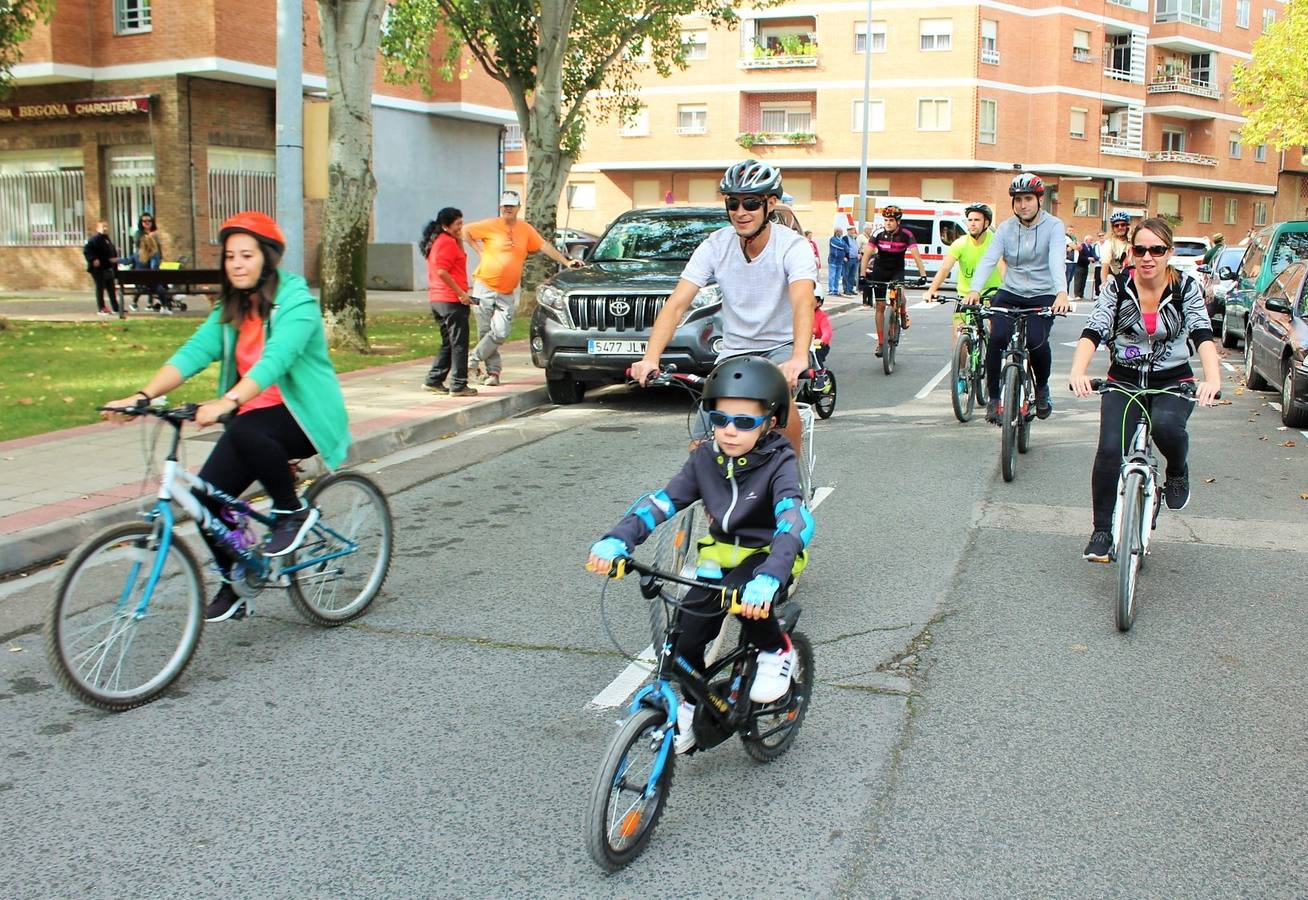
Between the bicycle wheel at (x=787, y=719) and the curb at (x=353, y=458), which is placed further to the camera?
the curb at (x=353, y=458)

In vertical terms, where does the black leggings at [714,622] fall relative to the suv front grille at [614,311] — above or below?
below

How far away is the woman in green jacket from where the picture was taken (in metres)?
4.90

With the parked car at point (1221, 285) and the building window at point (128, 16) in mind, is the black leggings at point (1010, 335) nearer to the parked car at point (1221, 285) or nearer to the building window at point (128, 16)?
the parked car at point (1221, 285)

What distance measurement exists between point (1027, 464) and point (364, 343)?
8.32 m

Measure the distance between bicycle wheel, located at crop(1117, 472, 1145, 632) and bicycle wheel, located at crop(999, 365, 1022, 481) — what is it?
9.80 feet

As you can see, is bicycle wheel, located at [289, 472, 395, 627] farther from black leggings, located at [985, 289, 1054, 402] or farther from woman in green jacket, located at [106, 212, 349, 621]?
black leggings, located at [985, 289, 1054, 402]

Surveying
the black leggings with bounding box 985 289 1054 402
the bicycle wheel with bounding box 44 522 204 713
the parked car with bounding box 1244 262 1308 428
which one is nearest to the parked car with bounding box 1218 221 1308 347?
the parked car with bounding box 1244 262 1308 428

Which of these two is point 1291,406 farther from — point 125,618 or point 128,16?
point 128,16

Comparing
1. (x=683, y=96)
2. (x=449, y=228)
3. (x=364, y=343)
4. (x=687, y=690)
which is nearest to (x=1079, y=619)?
(x=687, y=690)

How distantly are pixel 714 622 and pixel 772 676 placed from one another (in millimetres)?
255

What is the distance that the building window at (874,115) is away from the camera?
5150 centimetres

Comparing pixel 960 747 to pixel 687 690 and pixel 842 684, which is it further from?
pixel 687 690

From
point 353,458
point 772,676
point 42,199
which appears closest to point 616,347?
point 353,458

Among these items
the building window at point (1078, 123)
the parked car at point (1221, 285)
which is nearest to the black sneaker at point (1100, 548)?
the parked car at point (1221, 285)
